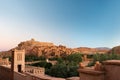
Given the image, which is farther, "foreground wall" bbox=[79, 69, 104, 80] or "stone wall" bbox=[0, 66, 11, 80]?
"stone wall" bbox=[0, 66, 11, 80]

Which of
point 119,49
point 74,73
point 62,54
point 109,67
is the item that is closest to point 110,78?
point 109,67

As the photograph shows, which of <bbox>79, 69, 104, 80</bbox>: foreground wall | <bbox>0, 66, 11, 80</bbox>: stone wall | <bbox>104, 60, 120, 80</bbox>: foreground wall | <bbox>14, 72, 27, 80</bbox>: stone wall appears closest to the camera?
<bbox>104, 60, 120, 80</bbox>: foreground wall

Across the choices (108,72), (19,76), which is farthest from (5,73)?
Result: (108,72)

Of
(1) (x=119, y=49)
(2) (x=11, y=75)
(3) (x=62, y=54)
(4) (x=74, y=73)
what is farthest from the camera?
(3) (x=62, y=54)

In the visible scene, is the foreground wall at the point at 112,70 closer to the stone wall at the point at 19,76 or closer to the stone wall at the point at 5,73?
the stone wall at the point at 19,76

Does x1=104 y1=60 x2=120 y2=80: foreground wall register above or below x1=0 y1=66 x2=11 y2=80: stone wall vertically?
above

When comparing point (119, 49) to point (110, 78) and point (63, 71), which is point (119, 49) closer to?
point (63, 71)

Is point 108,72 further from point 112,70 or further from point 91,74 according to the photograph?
point 91,74


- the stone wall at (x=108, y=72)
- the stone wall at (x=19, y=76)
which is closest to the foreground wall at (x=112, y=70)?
the stone wall at (x=108, y=72)

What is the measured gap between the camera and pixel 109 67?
3596mm

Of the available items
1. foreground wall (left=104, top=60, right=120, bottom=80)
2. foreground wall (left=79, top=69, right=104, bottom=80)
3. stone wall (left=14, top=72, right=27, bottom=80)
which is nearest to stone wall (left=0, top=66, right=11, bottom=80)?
stone wall (left=14, top=72, right=27, bottom=80)

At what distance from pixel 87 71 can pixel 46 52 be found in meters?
52.6

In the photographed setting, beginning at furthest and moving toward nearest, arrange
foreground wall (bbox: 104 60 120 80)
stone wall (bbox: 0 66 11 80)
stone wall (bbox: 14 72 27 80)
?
stone wall (bbox: 0 66 11 80), stone wall (bbox: 14 72 27 80), foreground wall (bbox: 104 60 120 80)

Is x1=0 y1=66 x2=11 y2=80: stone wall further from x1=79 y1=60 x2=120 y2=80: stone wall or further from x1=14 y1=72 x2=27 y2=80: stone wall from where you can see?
x1=79 y1=60 x2=120 y2=80: stone wall
